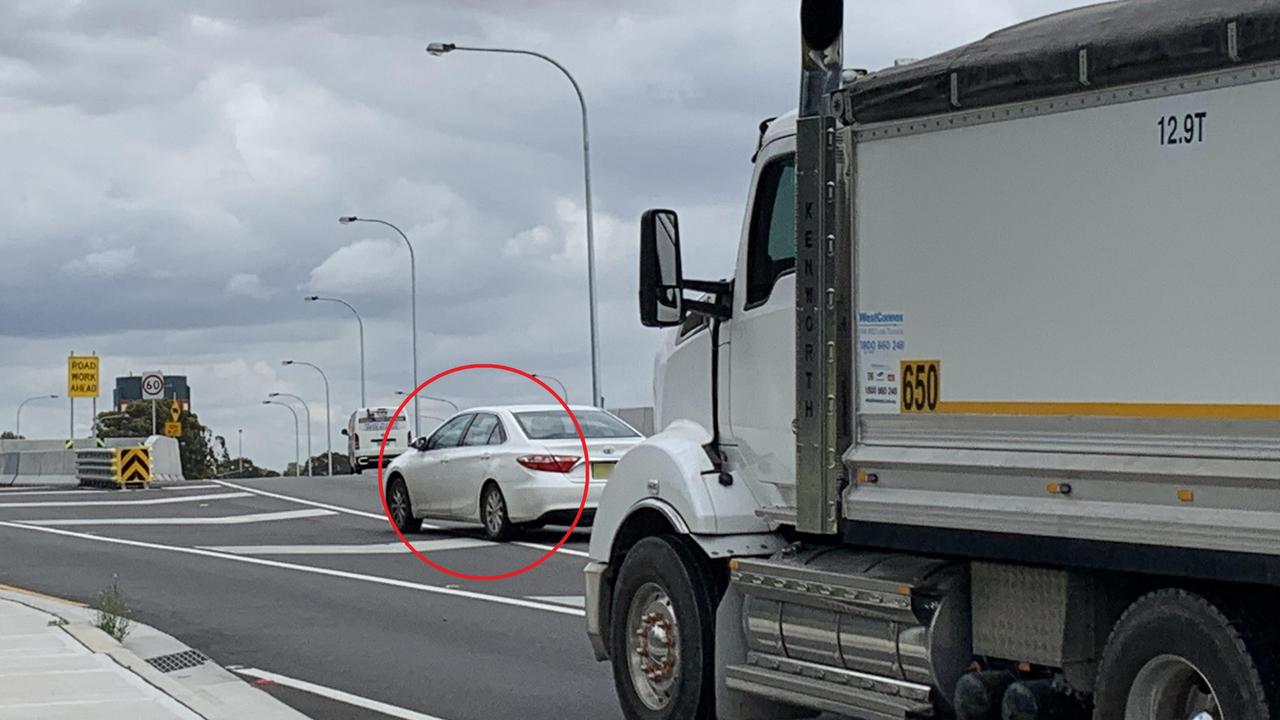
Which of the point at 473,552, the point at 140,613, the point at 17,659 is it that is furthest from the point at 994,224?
the point at 473,552

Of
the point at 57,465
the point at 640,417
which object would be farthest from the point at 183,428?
the point at 640,417

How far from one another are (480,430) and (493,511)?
43.2 inches

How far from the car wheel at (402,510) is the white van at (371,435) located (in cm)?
3684

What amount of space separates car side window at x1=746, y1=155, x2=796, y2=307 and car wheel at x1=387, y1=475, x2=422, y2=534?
15.1 meters

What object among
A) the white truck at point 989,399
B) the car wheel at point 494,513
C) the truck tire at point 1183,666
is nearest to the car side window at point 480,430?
the car wheel at point 494,513

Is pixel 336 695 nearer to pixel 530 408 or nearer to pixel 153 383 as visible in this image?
pixel 530 408

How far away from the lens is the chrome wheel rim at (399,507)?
78.8ft

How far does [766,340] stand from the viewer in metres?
9.07

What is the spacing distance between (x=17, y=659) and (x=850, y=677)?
6.21 metres

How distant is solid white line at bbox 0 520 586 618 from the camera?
15620mm

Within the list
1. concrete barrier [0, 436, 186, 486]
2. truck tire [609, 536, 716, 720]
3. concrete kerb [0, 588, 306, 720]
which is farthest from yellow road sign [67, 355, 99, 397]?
truck tire [609, 536, 716, 720]

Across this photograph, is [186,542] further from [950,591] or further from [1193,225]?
Result: [1193,225]

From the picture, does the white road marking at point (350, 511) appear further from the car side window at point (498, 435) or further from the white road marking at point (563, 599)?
the white road marking at point (563, 599)

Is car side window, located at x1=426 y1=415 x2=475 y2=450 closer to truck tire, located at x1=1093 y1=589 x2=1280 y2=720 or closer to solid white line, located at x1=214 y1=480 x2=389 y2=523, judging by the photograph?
solid white line, located at x1=214 y1=480 x2=389 y2=523
